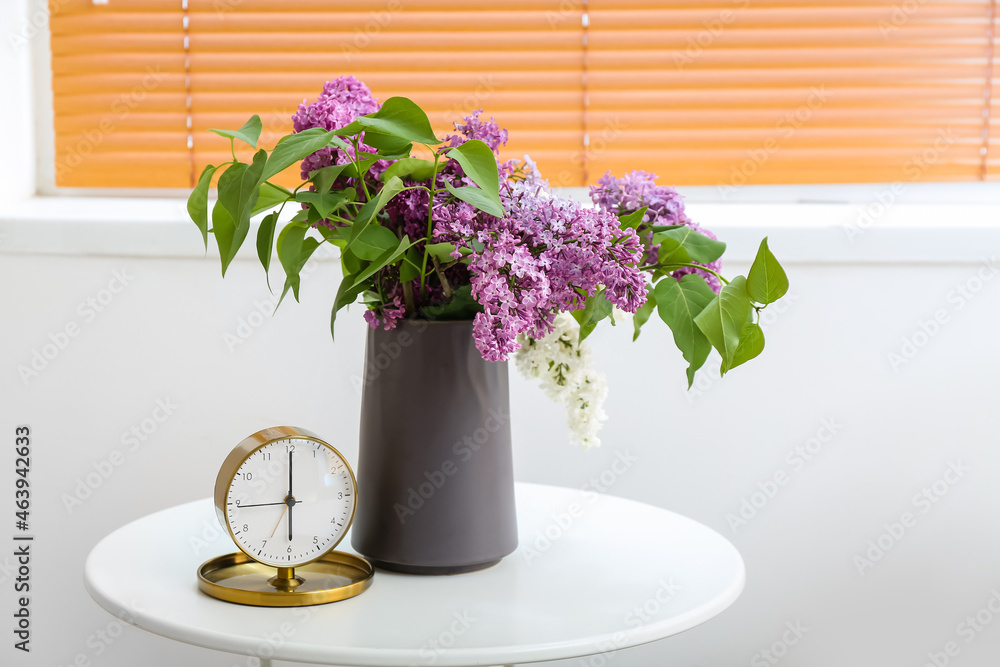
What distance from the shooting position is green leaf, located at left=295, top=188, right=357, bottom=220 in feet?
2.22

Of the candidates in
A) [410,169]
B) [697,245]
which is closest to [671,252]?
[697,245]

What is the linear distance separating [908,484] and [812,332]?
1.01ft

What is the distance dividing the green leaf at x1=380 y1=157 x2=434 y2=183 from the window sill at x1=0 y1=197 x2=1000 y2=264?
753mm

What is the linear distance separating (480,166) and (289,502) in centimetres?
35

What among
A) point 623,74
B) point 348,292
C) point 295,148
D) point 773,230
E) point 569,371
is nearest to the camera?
point 295,148

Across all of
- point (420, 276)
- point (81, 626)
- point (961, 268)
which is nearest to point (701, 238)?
point (420, 276)

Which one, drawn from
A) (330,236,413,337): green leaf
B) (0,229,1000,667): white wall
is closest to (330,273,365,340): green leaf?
(330,236,413,337): green leaf

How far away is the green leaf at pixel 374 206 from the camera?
25.3 inches

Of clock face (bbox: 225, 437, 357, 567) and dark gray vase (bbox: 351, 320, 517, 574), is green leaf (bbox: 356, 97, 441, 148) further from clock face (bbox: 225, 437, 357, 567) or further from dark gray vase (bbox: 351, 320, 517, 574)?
clock face (bbox: 225, 437, 357, 567)

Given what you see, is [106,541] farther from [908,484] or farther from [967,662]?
[967,662]

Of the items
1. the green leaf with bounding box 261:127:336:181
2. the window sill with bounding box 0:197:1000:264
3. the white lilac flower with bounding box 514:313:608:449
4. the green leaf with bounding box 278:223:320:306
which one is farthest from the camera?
the window sill with bounding box 0:197:1000:264

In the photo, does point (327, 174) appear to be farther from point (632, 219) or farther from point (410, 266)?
point (632, 219)

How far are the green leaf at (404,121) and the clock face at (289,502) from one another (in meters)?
0.30

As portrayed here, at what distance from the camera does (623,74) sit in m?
1.50
